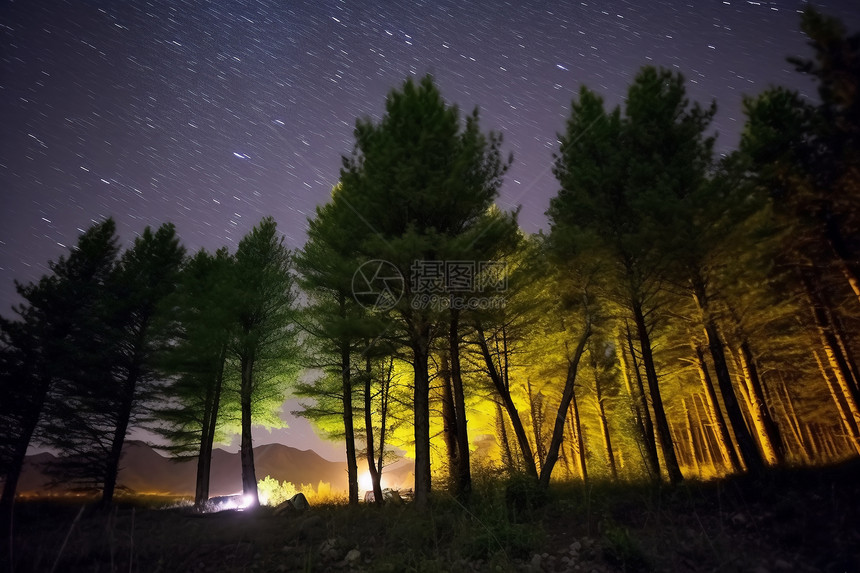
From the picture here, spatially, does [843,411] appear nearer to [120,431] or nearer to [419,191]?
[419,191]

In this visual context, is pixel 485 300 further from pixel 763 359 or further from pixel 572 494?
pixel 763 359

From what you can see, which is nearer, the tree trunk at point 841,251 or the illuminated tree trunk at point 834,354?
the tree trunk at point 841,251

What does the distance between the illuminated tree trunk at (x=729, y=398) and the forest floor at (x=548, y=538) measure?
0.56m

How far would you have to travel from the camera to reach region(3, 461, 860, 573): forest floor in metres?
5.47

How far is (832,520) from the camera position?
6.01 meters

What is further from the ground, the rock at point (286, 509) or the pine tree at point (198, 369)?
the pine tree at point (198, 369)

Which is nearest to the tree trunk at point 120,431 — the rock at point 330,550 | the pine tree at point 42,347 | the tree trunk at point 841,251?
the pine tree at point 42,347

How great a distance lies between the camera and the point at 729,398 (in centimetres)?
982

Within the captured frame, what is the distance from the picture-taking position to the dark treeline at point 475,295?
33.0ft

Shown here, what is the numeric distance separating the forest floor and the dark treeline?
1.53m

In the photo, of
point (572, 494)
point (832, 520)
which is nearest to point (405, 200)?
point (572, 494)

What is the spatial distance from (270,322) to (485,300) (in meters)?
10.1

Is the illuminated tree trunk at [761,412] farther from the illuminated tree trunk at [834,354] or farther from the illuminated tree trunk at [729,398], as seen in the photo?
the illuminated tree trunk at [729,398]

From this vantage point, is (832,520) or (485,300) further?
(485,300)
